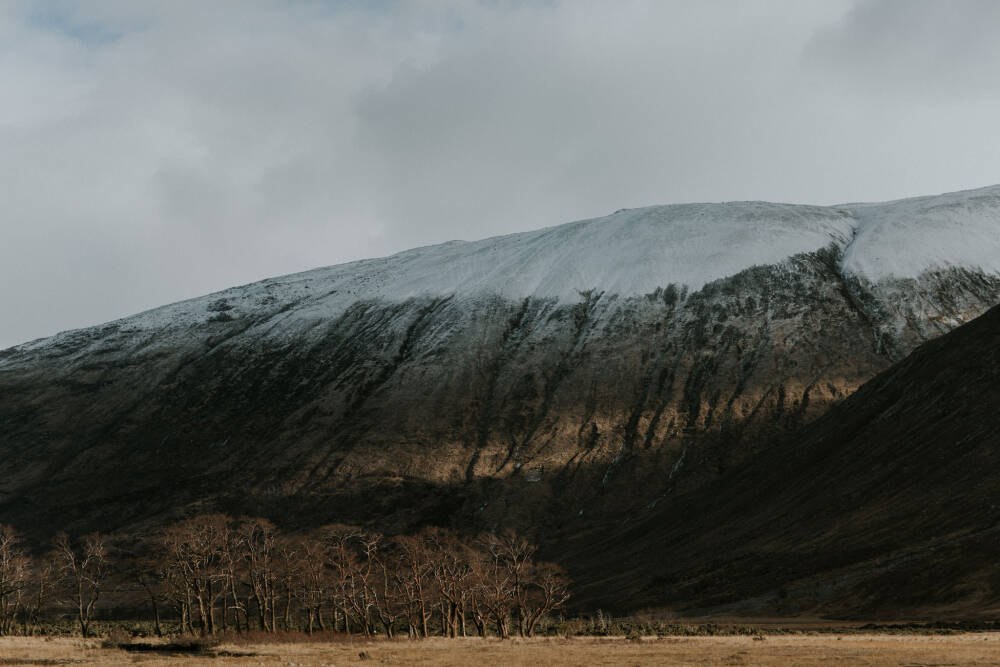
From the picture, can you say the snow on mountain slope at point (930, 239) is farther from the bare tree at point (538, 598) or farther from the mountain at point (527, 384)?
the bare tree at point (538, 598)

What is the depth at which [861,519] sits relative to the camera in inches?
3720

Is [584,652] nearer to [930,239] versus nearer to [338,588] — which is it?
[338,588]

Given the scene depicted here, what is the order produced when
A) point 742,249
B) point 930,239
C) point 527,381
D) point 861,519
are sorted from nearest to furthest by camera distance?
point 861,519
point 527,381
point 930,239
point 742,249

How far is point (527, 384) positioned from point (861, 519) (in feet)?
241

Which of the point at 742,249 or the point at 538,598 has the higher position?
the point at 742,249

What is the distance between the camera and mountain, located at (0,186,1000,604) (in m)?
142

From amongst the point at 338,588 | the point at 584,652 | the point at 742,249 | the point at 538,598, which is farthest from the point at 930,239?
the point at 584,652

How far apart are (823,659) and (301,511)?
109 m

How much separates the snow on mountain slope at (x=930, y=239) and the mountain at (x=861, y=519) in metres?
51.5

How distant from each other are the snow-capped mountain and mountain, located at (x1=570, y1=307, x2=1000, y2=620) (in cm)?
1599

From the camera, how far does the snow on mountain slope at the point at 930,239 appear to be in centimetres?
16675

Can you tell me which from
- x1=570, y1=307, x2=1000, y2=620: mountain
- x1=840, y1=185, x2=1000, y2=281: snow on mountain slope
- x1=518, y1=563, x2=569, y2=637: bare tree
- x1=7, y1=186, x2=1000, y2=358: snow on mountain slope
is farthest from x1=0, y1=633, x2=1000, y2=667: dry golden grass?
x1=7, y1=186, x2=1000, y2=358: snow on mountain slope

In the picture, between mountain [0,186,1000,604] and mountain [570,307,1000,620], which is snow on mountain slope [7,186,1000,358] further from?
mountain [570,307,1000,620]

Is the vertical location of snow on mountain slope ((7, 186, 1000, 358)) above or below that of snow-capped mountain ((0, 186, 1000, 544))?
above
